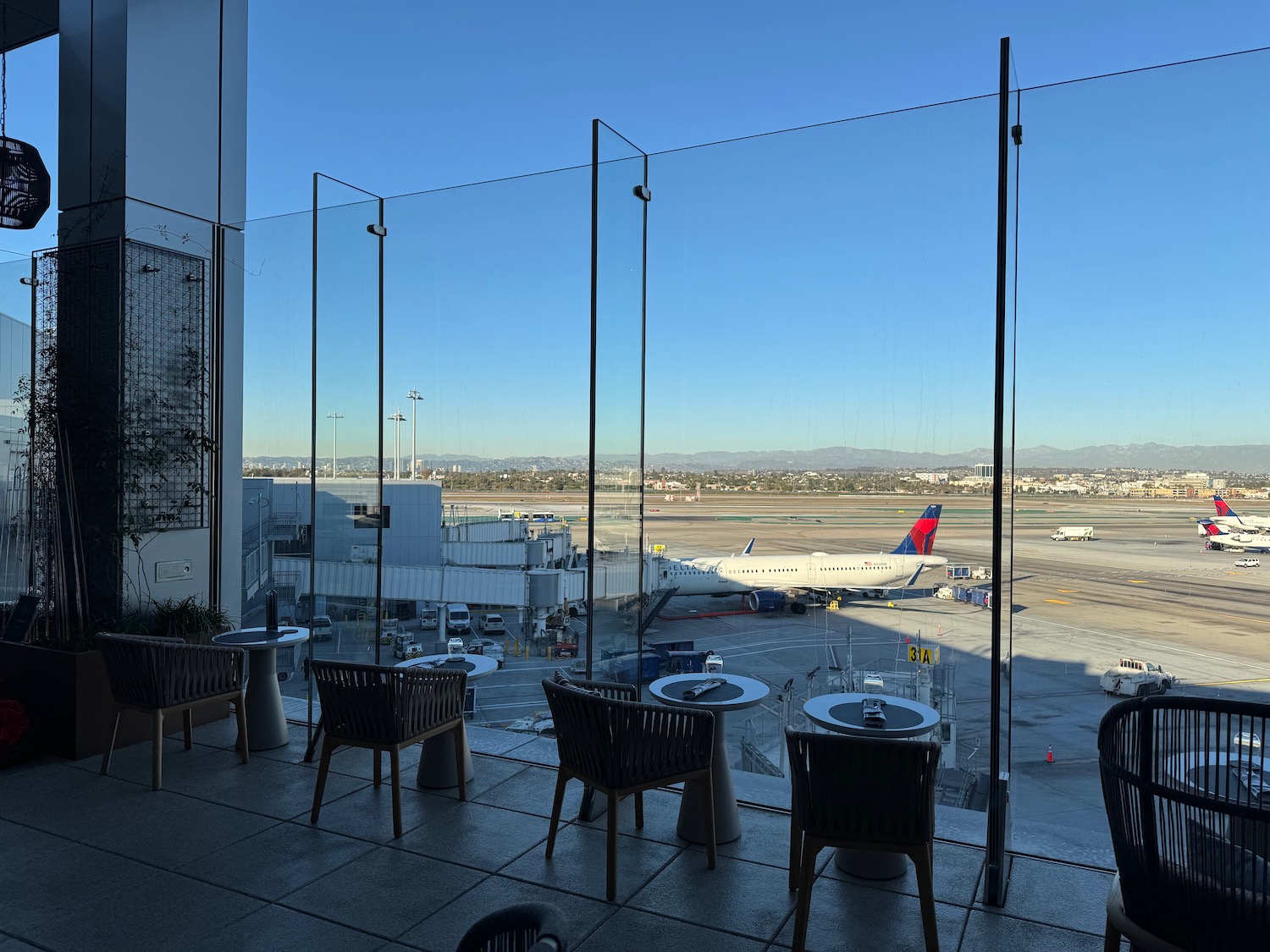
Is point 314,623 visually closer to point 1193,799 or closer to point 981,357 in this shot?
point 981,357

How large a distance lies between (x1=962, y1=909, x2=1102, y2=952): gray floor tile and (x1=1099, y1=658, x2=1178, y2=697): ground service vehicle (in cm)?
120

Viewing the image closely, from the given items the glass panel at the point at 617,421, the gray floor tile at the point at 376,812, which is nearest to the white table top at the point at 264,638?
the gray floor tile at the point at 376,812

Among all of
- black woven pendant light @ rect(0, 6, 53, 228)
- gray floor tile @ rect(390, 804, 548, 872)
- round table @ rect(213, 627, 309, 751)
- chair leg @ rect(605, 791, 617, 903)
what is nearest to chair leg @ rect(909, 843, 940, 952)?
chair leg @ rect(605, 791, 617, 903)

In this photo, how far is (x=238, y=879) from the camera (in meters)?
2.65

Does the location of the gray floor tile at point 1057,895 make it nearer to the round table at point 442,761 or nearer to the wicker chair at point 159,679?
the round table at point 442,761

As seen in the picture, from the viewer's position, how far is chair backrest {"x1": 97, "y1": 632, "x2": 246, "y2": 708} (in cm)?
350

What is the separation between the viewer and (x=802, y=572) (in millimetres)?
4531

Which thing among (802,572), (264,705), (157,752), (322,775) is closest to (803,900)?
(322,775)

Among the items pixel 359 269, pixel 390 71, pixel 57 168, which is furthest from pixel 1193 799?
pixel 390 71

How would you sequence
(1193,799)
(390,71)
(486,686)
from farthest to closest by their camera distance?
(390,71) → (486,686) → (1193,799)

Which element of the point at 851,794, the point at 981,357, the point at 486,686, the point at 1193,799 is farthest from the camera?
the point at 486,686

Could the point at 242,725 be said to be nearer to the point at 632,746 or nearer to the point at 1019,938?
the point at 632,746

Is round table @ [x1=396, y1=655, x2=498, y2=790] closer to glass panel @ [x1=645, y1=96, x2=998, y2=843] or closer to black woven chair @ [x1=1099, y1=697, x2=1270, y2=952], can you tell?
glass panel @ [x1=645, y1=96, x2=998, y2=843]

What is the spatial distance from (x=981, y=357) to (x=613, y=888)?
255cm
